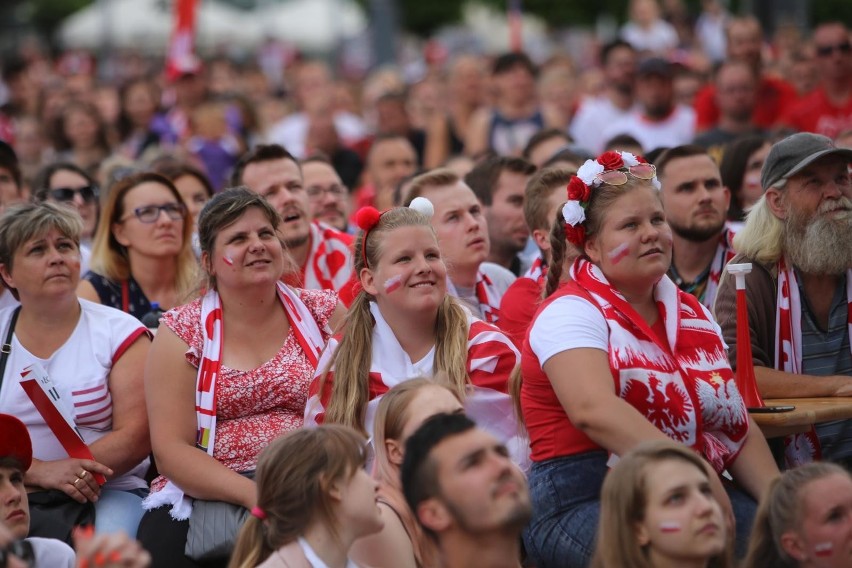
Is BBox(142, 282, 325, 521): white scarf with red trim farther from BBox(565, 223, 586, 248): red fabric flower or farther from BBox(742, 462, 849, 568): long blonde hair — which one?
BBox(742, 462, 849, 568): long blonde hair

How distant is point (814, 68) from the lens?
39.2 feet

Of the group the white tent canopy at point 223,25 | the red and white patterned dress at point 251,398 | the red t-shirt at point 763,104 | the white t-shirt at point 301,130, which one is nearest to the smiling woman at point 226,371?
the red and white patterned dress at point 251,398

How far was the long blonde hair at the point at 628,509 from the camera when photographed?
3.82 m

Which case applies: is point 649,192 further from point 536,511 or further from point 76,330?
point 76,330

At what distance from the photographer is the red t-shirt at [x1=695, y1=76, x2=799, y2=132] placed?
11047 mm

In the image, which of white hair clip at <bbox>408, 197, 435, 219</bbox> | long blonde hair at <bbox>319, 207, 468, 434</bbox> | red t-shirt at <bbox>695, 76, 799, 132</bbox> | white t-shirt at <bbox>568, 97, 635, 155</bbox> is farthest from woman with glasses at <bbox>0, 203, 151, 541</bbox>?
white t-shirt at <bbox>568, 97, 635, 155</bbox>

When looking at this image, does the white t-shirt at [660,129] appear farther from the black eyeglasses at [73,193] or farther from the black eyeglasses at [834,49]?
the black eyeglasses at [73,193]

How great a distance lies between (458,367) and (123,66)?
2148 centimetres

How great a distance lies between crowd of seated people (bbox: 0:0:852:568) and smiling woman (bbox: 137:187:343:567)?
10mm

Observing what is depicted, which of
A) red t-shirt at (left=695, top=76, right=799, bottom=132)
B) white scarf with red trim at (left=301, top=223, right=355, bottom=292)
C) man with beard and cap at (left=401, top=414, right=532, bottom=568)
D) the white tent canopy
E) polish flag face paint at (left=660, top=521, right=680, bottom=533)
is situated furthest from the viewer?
the white tent canopy

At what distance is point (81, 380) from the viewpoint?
5520mm

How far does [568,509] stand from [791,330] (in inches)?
58.0

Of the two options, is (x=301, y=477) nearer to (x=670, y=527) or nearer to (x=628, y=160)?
(x=670, y=527)

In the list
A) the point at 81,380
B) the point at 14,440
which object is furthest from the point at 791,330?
the point at 14,440
